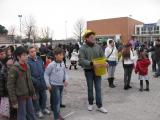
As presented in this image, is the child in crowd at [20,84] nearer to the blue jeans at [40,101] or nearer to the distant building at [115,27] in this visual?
the blue jeans at [40,101]

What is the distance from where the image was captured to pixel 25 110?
18.4 ft

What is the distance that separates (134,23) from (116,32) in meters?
6.15

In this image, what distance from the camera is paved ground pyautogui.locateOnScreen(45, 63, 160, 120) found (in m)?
7.03

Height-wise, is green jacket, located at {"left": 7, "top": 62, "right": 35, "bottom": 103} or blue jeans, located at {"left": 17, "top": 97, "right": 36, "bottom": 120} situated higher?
green jacket, located at {"left": 7, "top": 62, "right": 35, "bottom": 103}

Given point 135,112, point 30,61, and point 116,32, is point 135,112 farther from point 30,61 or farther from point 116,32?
point 116,32

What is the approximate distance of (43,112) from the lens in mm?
7191

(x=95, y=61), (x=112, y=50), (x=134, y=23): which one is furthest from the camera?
(x=134, y=23)

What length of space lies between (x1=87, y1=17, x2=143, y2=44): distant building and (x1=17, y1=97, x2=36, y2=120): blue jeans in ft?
216

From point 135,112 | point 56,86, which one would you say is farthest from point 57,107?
point 135,112

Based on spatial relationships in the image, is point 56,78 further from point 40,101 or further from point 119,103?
point 119,103

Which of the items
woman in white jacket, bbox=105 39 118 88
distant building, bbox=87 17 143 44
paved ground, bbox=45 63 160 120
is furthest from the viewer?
distant building, bbox=87 17 143 44

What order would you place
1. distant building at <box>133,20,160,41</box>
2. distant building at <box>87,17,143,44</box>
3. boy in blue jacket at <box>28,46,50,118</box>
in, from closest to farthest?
1. boy in blue jacket at <box>28,46,50,118</box>
2. distant building at <box>133,20,160,41</box>
3. distant building at <box>87,17,143,44</box>

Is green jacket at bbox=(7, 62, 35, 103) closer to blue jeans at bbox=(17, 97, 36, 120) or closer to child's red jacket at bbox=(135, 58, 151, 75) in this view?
blue jeans at bbox=(17, 97, 36, 120)

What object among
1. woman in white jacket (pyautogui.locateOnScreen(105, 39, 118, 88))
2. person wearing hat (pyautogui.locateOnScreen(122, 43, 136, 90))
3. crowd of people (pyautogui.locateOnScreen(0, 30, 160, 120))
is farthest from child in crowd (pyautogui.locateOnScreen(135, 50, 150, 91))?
crowd of people (pyautogui.locateOnScreen(0, 30, 160, 120))
